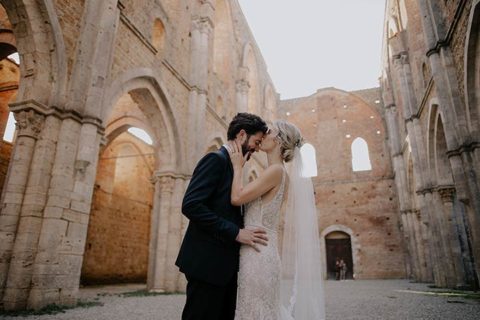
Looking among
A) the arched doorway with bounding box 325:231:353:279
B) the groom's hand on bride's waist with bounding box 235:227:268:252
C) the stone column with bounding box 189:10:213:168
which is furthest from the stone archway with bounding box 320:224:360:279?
the groom's hand on bride's waist with bounding box 235:227:268:252

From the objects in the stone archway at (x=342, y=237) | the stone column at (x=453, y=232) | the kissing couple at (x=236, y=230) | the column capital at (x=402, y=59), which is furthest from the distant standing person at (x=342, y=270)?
the kissing couple at (x=236, y=230)

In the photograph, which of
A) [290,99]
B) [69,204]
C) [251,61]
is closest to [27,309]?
[69,204]

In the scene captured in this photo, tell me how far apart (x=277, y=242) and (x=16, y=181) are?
5.22 m

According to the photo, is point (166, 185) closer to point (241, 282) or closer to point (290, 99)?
point (241, 282)

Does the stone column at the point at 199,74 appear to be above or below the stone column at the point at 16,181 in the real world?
above

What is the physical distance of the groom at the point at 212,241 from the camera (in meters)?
1.82

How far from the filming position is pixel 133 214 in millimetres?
16250

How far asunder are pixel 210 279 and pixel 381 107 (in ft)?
81.2

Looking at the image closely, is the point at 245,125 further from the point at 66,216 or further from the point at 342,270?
the point at 342,270

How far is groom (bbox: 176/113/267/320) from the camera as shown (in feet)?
5.97

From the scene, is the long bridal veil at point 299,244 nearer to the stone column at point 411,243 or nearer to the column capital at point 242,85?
the stone column at point 411,243

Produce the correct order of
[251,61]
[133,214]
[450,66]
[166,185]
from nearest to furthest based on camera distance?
1. [450,66]
2. [166,185]
3. [133,214]
4. [251,61]

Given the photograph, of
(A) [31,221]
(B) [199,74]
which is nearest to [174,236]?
(A) [31,221]

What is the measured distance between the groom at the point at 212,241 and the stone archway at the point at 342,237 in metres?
20.5
